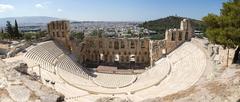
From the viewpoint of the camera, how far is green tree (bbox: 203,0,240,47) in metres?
20.8

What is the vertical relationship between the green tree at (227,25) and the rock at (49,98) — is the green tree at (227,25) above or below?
above

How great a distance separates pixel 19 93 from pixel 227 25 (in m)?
17.4

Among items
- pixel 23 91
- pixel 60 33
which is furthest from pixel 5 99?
pixel 60 33

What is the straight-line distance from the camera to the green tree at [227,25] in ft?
68.2

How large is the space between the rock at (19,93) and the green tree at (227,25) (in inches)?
633

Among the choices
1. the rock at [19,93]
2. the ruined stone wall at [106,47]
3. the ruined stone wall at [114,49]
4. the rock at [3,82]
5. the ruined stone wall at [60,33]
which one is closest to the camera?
the rock at [19,93]

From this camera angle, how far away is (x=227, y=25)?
72.3ft

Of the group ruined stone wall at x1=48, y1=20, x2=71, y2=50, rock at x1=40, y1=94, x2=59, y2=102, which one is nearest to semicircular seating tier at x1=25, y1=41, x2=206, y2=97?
ruined stone wall at x1=48, y1=20, x2=71, y2=50

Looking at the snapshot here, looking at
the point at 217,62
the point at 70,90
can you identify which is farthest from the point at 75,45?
the point at 217,62

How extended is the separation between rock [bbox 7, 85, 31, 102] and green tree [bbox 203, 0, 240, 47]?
16.1m

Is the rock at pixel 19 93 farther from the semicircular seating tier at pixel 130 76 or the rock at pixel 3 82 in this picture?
the semicircular seating tier at pixel 130 76

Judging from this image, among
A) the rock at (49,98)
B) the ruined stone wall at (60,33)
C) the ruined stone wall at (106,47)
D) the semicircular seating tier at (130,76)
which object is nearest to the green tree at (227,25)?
the semicircular seating tier at (130,76)

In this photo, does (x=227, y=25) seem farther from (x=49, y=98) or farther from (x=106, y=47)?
(x=106, y=47)

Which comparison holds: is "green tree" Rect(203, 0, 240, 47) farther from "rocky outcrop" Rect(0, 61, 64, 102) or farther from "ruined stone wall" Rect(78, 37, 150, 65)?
"ruined stone wall" Rect(78, 37, 150, 65)
